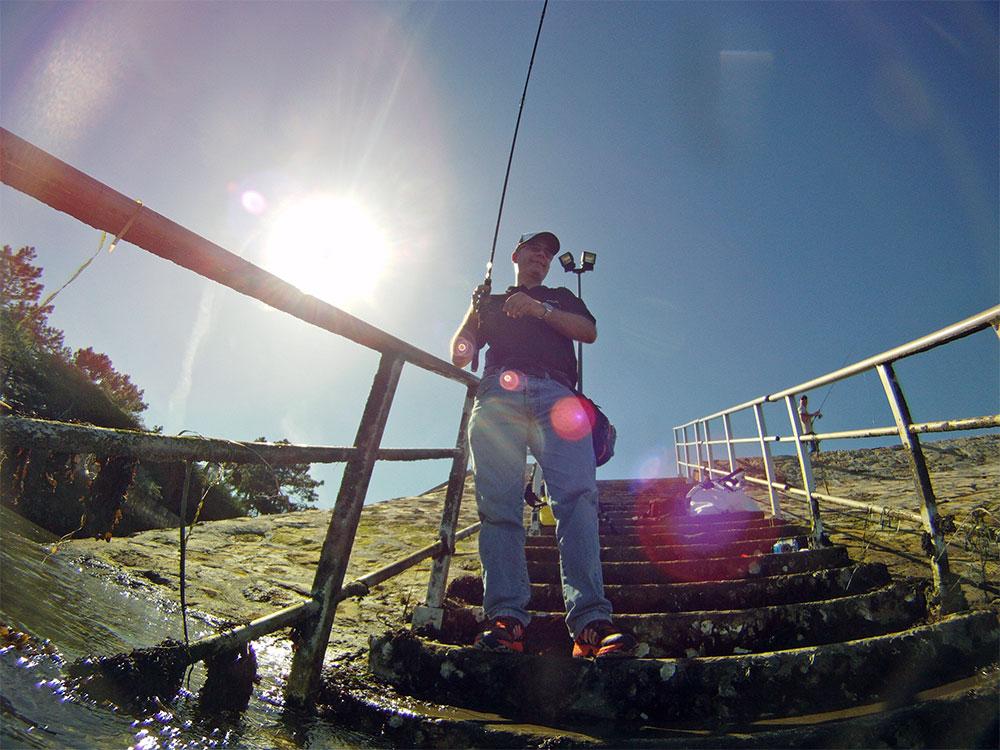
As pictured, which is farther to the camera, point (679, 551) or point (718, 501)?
point (718, 501)

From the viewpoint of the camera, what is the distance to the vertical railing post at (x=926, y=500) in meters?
2.05

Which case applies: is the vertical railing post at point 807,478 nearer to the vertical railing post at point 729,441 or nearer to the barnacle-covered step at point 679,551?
the barnacle-covered step at point 679,551

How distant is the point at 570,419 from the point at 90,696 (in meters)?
1.92

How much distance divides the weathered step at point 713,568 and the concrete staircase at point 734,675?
0.33 m

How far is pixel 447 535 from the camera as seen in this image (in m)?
2.53

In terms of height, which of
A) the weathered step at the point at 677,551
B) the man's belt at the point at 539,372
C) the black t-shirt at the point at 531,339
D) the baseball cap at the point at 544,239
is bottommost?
the weathered step at the point at 677,551

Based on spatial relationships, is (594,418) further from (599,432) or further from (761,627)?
(761,627)

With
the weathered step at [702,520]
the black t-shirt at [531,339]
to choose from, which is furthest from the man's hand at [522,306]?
the weathered step at [702,520]

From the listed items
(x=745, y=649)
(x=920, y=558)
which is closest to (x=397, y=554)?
(x=745, y=649)

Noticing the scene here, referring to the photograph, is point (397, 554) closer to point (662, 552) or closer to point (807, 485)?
point (662, 552)

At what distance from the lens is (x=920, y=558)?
2.53 m

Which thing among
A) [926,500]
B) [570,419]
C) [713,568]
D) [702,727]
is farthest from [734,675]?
[926,500]

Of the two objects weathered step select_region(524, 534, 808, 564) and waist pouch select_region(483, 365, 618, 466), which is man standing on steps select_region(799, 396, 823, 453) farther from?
waist pouch select_region(483, 365, 618, 466)

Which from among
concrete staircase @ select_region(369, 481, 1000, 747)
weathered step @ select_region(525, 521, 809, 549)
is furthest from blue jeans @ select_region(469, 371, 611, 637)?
A: weathered step @ select_region(525, 521, 809, 549)
